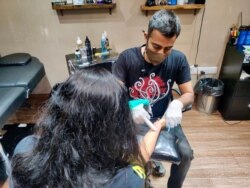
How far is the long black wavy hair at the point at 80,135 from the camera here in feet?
2.01

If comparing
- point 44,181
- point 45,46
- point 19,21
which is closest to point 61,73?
point 45,46

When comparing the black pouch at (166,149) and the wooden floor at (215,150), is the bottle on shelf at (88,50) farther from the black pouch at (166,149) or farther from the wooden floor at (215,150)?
the black pouch at (166,149)

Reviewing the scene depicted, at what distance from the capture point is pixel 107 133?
654 millimetres

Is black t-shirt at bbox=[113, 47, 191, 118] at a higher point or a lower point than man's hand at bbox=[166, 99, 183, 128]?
higher

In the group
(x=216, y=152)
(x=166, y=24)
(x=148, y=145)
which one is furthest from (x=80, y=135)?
(x=216, y=152)

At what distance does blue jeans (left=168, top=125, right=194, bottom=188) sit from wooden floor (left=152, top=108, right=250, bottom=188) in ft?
1.01

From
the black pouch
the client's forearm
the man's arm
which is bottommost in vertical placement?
the black pouch

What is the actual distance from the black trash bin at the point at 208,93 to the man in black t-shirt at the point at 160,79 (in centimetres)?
97

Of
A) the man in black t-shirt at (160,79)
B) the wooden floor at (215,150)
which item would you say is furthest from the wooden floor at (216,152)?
the man in black t-shirt at (160,79)

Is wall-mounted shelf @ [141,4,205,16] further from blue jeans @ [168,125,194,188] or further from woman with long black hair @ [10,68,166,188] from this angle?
woman with long black hair @ [10,68,166,188]

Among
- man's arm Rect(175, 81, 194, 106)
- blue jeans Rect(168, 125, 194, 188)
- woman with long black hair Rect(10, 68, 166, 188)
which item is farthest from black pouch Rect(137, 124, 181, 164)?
woman with long black hair Rect(10, 68, 166, 188)

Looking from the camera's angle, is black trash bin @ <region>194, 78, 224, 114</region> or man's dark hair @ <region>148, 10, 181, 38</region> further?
black trash bin @ <region>194, 78, 224, 114</region>

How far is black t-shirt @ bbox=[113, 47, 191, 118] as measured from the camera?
52.4 inches

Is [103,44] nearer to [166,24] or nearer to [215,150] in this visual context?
[166,24]
